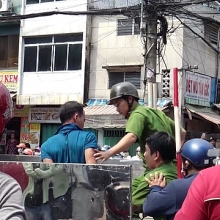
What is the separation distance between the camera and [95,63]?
18.2m

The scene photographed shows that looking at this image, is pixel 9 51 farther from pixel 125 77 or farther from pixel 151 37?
pixel 151 37

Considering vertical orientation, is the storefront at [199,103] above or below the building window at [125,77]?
below

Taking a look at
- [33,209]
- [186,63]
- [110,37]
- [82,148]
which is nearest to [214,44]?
[186,63]

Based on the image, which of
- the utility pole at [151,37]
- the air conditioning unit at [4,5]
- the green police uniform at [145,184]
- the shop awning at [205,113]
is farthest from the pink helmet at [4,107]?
the air conditioning unit at [4,5]

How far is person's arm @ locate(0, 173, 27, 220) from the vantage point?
1.63 metres

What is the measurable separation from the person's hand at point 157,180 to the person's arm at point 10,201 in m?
1.81

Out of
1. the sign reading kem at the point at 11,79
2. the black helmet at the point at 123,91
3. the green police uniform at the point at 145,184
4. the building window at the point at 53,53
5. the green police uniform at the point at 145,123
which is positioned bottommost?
the green police uniform at the point at 145,184

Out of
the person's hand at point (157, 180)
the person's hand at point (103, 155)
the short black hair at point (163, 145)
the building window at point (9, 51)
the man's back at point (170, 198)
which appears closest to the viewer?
the man's back at point (170, 198)

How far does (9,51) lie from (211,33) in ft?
24.3

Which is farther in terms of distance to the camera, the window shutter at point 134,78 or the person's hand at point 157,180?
the window shutter at point 134,78

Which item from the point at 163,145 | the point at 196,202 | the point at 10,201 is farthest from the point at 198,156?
the point at 10,201

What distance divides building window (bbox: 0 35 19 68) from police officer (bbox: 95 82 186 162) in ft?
51.5

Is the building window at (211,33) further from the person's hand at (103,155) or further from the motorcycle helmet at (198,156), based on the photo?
the motorcycle helmet at (198,156)

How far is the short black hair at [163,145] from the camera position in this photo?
3748 millimetres
